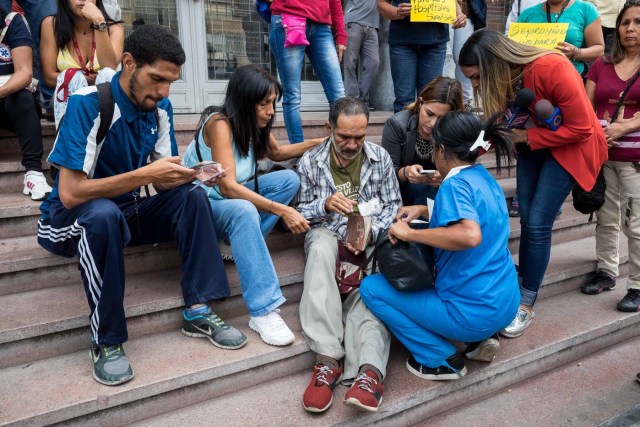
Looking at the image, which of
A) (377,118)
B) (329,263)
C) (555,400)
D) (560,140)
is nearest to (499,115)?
(560,140)

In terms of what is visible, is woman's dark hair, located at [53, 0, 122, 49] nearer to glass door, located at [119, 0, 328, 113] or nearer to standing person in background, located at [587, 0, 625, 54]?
glass door, located at [119, 0, 328, 113]

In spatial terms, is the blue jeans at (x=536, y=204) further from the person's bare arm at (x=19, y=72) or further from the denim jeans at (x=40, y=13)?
the denim jeans at (x=40, y=13)

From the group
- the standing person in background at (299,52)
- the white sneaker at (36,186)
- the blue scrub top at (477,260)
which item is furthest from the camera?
the standing person in background at (299,52)

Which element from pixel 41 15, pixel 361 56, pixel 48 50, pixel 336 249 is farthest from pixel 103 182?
pixel 361 56

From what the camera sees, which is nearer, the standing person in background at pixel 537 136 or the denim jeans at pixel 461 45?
the standing person in background at pixel 537 136

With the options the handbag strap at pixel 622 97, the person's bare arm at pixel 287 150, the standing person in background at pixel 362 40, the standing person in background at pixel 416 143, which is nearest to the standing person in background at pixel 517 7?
the standing person in background at pixel 362 40

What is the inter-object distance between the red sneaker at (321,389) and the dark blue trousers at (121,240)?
2.12 feet

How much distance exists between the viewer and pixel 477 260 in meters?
2.44

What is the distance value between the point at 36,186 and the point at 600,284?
403 cm

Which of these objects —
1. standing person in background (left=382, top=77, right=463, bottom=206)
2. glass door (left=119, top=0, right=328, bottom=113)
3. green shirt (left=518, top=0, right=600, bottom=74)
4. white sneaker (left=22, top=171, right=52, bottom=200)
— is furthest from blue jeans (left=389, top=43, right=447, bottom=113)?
white sneaker (left=22, top=171, right=52, bottom=200)

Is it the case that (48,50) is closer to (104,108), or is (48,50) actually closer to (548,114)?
(104,108)

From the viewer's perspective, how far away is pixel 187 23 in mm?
5352

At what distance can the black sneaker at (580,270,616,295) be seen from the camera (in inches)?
147

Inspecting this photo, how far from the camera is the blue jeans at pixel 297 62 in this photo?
3992mm
